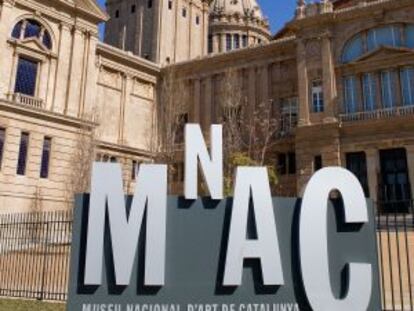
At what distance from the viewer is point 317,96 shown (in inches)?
1400

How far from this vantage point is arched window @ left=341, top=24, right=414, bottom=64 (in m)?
33.2

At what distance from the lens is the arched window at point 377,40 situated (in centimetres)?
3322

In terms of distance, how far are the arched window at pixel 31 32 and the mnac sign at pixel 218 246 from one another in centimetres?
3025

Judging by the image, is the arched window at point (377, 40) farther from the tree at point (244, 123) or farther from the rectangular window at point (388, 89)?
the tree at point (244, 123)

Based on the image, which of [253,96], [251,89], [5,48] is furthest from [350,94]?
[5,48]

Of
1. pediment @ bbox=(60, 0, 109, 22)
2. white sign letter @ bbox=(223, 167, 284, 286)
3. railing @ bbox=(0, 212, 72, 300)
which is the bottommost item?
railing @ bbox=(0, 212, 72, 300)

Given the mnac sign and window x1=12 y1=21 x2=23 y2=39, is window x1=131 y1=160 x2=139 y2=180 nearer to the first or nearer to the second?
window x1=12 y1=21 x2=23 y2=39

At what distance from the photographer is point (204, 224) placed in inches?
334

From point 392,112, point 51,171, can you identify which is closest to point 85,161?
point 51,171

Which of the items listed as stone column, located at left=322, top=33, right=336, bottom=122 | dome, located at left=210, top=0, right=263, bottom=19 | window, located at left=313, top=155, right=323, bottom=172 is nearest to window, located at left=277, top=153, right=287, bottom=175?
window, located at left=313, top=155, right=323, bottom=172

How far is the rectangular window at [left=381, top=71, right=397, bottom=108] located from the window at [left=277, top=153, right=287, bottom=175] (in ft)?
29.0

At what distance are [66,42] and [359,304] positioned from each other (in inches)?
1366

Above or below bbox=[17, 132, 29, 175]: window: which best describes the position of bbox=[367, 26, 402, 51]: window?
above

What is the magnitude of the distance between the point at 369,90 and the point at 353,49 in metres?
3.38
